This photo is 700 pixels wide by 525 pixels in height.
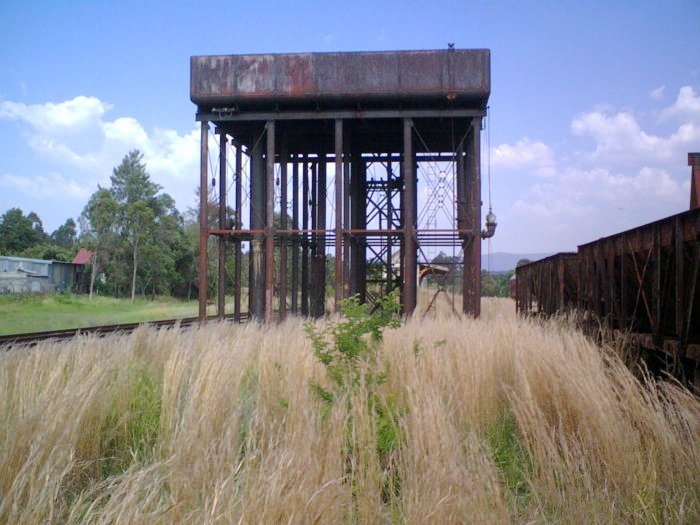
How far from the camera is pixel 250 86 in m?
20.3

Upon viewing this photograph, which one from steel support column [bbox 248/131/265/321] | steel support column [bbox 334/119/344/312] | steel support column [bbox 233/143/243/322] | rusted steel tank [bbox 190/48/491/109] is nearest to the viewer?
rusted steel tank [bbox 190/48/491/109]

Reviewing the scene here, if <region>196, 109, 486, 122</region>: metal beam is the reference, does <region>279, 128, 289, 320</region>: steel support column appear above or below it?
below

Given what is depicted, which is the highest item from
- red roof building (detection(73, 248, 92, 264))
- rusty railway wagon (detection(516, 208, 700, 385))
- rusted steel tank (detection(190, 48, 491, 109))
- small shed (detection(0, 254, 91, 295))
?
rusted steel tank (detection(190, 48, 491, 109))

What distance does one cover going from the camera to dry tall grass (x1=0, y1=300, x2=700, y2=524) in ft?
11.1

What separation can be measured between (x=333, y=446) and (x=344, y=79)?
56.9ft

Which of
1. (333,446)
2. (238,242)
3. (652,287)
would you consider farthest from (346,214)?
(333,446)

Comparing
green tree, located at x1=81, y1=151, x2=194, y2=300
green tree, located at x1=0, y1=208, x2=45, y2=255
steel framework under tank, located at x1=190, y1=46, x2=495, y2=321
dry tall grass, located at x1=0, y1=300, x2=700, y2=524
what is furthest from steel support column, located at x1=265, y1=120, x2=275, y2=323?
green tree, located at x1=0, y1=208, x2=45, y2=255

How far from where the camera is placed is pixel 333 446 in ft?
13.3

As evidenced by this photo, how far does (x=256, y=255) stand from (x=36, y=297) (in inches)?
853

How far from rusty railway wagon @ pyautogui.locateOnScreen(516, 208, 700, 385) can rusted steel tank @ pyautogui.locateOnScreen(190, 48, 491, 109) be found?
780cm

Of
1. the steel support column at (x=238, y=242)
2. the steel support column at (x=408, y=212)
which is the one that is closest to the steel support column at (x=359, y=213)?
the steel support column at (x=408, y=212)

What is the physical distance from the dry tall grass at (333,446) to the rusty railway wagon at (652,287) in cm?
191

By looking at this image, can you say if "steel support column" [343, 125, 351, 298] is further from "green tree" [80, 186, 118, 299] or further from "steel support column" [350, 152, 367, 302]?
"green tree" [80, 186, 118, 299]

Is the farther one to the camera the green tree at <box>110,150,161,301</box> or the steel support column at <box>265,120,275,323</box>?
the green tree at <box>110,150,161,301</box>
